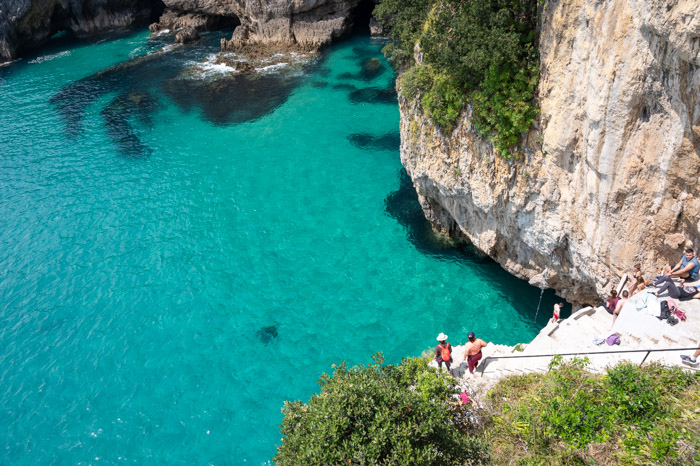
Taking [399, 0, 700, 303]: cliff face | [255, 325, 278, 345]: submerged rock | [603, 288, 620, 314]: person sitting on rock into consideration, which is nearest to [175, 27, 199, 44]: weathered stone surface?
[399, 0, 700, 303]: cliff face

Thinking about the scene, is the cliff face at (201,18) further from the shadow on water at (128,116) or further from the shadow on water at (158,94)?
the shadow on water at (128,116)

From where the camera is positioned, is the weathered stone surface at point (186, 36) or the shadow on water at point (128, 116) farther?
the weathered stone surface at point (186, 36)

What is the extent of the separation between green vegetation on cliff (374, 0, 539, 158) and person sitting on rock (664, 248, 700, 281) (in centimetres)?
626

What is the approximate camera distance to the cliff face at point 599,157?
1085 centimetres

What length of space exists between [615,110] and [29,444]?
75.8 ft

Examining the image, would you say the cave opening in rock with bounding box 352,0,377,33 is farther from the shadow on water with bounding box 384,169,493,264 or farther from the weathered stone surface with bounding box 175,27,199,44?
the shadow on water with bounding box 384,169,493,264

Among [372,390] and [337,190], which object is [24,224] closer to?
[337,190]

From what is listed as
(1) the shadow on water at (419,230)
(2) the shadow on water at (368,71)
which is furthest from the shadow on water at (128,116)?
(1) the shadow on water at (419,230)

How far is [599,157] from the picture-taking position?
515 inches

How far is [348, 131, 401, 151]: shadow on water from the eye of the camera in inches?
1243

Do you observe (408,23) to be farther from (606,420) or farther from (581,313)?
(606,420)

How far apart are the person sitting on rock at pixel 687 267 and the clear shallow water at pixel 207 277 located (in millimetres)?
6763

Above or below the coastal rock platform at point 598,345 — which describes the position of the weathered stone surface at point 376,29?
above

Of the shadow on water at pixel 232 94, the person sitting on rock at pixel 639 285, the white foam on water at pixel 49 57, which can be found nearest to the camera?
the person sitting on rock at pixel 639 285
